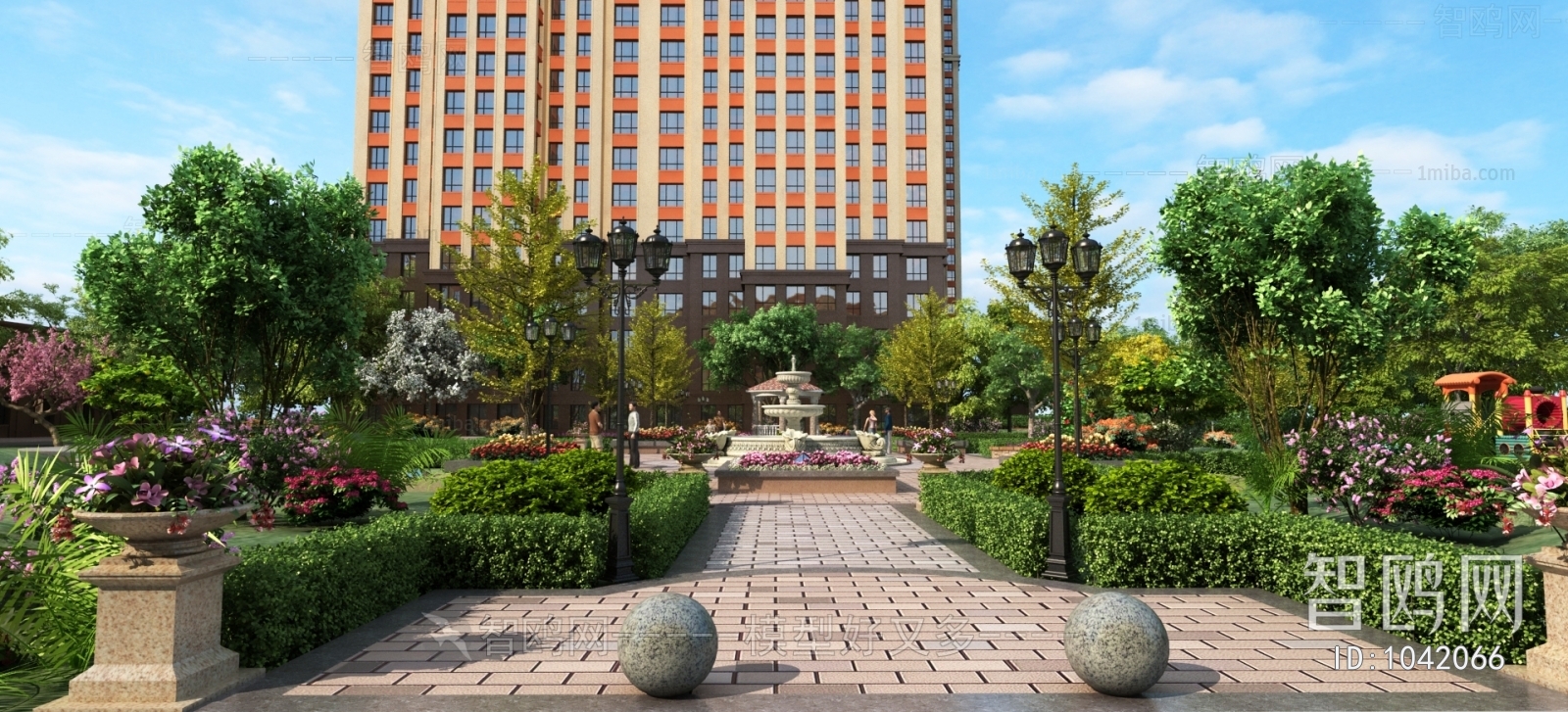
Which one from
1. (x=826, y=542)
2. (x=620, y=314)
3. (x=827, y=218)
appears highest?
(x=827, y=218)

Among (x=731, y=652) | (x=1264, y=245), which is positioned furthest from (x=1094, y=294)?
(x=731, y=652)

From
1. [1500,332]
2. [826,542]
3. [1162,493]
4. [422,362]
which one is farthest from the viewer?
[422,362]

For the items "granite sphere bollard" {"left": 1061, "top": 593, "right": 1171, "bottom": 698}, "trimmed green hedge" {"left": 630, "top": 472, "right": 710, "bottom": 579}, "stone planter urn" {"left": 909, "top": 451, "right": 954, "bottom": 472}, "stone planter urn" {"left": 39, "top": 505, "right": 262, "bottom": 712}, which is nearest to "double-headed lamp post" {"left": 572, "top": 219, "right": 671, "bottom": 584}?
"trimmed green hedge" {"left": 630, "top": 472, "right": 710, "bottom": 579}

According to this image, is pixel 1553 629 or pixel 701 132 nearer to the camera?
pixel 1553 629

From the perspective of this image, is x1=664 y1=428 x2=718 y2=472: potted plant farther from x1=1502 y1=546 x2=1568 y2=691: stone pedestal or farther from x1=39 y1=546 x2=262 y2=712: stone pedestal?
x1=1502 y1=546 x2=1568 y2=691: stone pedestal

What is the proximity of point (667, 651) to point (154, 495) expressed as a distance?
339 centimetres

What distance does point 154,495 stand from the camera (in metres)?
5.25

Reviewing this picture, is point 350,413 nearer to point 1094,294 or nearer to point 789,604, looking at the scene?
point 789,604

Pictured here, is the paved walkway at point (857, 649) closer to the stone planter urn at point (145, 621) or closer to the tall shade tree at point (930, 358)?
the stone planter urn at point (145, 621)

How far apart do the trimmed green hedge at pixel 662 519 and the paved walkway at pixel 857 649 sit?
0.45 meters

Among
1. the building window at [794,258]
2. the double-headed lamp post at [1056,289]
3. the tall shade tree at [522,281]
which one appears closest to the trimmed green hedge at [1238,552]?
the double-headed lamp post at [1056,289]

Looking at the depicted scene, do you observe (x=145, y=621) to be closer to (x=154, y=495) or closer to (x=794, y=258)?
(x=154, y=495)

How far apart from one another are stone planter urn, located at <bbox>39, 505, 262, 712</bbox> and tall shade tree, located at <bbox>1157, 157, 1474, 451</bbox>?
637 inches

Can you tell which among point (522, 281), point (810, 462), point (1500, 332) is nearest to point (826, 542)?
point (810, 462)
